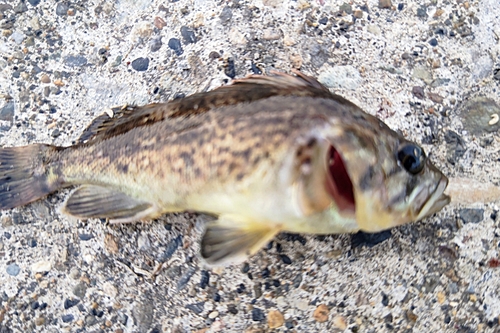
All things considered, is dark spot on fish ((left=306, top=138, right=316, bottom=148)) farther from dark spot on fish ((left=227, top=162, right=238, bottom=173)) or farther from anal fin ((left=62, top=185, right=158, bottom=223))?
anal fin ((left=62, top=185, right=158, bottom=223))

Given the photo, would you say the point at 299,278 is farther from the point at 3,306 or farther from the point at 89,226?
the point at 3,306

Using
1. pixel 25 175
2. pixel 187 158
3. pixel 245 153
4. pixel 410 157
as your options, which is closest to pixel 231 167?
pixel 245 153

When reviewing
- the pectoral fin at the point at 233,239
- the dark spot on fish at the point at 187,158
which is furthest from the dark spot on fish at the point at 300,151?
the dark spot on fish at the point at 187,158

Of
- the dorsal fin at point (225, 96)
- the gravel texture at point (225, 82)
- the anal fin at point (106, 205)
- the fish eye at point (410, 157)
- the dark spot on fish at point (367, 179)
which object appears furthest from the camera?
the gravel texture at point (225, 82)

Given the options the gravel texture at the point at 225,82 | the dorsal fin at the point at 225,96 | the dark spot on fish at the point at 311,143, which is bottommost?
the gravel texture at the point at 225,82

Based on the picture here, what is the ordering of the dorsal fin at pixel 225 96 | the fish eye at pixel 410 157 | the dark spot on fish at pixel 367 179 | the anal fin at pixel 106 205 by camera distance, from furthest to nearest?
the anal fin at pixel 106 205 < the dorsal fin at pixel 225 96 < the fish eye at pixel 410 157 < the dark spot on fish at pixel 367 179

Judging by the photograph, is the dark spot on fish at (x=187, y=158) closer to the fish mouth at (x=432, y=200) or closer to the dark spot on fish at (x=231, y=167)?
the dark spot on fish at (x=231, y=167)

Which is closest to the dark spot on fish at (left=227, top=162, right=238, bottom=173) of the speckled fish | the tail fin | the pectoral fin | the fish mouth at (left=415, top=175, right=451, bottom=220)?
the speckled fish
